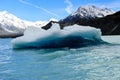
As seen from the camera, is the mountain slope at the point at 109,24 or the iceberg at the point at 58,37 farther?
the mountain slope at the point at 109,24

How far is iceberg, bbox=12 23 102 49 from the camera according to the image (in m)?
25.0

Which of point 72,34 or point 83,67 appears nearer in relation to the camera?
point 83,67

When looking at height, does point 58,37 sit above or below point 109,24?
below

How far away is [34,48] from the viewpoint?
88.1 ft

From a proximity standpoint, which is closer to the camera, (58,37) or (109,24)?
(58,37)

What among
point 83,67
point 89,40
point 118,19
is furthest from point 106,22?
point 83,67

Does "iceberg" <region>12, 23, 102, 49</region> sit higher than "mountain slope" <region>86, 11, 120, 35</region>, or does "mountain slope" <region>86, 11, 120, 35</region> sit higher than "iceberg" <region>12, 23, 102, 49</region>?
"mountain slope" <region>86, 11, 120, 35</region>

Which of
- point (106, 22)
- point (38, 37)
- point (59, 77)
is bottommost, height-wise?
point (59, 77)

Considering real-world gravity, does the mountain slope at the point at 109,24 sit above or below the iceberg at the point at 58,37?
above

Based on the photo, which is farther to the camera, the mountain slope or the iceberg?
the mountain slope

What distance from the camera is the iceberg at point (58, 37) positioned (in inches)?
984

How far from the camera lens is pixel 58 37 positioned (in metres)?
24.9

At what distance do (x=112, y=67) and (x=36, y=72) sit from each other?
3297mm

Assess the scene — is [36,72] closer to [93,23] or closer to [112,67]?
[112,67]
